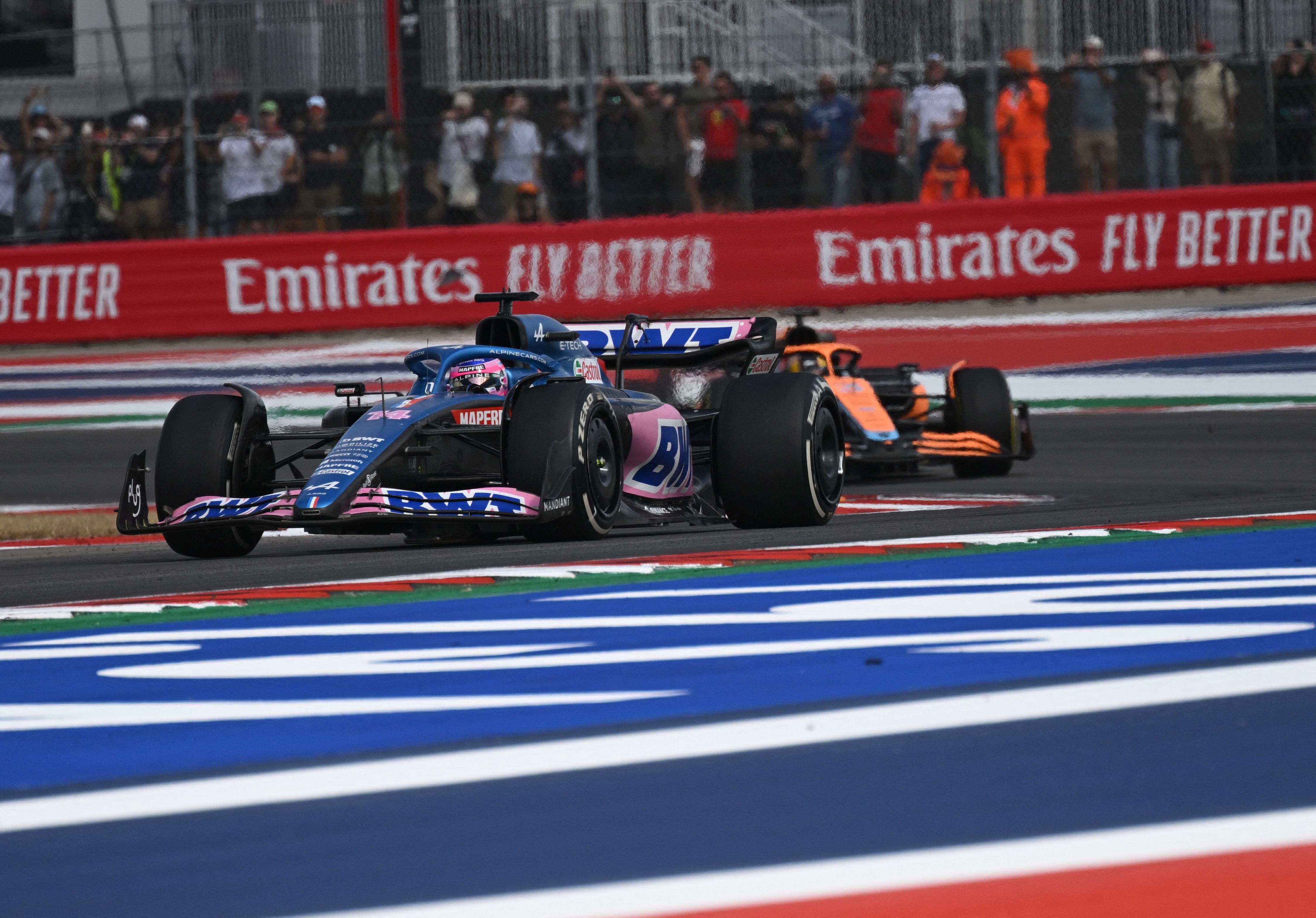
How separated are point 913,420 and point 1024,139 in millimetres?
5659

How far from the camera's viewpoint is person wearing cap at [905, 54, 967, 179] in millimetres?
17703

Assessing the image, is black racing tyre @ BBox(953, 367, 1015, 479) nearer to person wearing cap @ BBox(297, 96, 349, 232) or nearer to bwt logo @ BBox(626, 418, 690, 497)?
bwt logo @ BBox(626, 418, 690, 497)

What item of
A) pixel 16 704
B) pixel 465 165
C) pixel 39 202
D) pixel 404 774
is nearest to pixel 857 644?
pixel 404 774

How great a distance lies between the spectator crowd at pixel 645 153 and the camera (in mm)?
17625

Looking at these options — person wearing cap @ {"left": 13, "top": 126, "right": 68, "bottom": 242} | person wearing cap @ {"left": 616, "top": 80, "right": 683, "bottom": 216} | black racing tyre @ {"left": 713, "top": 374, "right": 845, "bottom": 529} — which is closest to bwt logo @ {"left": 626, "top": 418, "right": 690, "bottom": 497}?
black racing tyre @ {"left": 713, "top": 374, "right": 845, "bottom": 529}

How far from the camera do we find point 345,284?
59.9ft

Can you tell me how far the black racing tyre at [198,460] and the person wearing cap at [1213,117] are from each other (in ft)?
37.6

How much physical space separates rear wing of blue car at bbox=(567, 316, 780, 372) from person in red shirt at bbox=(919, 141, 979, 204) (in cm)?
834

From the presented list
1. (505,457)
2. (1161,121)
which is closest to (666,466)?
(505,457)

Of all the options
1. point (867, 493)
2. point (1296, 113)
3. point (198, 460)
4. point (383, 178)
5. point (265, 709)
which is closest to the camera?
point (265, 709)

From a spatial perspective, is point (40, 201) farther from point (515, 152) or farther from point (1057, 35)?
point (1057, 35)

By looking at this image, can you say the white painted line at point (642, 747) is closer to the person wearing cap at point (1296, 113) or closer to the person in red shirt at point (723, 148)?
the person in red shirt at point (723, 148)

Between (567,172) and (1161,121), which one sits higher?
(1161,121)

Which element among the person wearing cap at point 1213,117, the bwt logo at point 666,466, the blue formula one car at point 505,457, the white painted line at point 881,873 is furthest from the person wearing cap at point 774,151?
the white painted line at point 881,873
